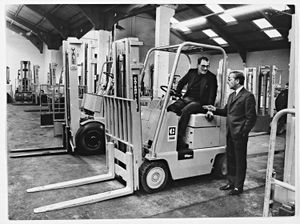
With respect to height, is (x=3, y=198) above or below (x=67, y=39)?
below

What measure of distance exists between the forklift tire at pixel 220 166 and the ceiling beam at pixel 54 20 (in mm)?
2202

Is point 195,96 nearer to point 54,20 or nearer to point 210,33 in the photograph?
point 210,33

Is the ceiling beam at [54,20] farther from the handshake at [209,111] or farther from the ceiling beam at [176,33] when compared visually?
the handshake at [209,111]

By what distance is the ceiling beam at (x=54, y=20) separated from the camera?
2.53m

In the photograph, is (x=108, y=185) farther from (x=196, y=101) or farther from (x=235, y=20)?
(x=235, y=20)

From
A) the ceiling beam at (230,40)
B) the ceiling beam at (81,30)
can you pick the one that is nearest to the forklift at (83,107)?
the ceiling beam at (81,30)

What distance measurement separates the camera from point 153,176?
2.87m

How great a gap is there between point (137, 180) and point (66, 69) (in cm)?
213

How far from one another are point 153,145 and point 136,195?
497mm

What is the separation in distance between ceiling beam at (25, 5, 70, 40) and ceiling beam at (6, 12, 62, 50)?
9 cm

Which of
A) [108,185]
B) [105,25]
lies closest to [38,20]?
[105,25]

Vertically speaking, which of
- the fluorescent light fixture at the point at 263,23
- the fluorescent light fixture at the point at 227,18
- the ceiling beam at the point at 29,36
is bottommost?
the ceiling beam at the point at 29,36

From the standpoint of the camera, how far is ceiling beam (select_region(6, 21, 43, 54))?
8.14 ft

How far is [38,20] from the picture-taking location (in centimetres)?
276
